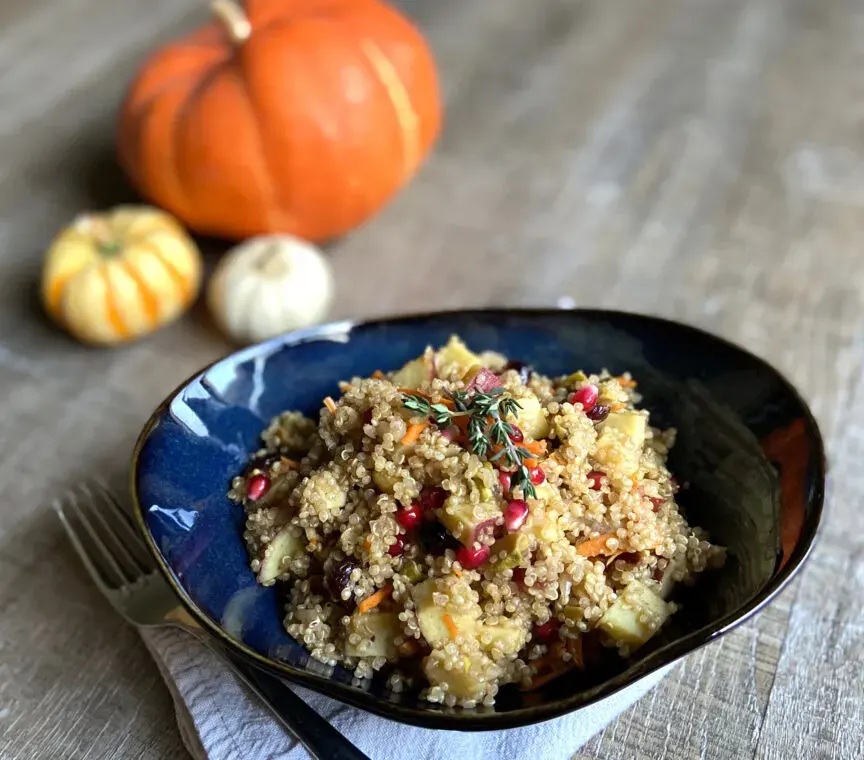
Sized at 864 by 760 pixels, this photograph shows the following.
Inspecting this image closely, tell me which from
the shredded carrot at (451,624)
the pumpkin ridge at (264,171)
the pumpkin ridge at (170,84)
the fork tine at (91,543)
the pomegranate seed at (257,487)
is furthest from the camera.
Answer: the pumpkin ridge at (170,84)

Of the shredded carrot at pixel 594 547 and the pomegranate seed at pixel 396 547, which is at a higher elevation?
the pomegranate seed at pixel 396 547

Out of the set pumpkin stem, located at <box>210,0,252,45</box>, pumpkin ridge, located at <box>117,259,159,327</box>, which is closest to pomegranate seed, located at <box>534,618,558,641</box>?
pumpkin ridge, located at <box>117,259,159,327</box>

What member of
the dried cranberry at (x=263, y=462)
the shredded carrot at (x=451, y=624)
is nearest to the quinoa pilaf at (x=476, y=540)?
the shredded carrot at (x=451, y=624)

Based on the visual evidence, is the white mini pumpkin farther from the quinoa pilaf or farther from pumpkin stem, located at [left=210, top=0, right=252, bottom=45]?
the quinoa pilaf

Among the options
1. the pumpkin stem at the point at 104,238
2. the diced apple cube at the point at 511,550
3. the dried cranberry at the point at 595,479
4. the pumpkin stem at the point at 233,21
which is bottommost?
the dried cranberry at the point at 595,479

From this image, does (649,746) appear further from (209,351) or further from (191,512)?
(209,351)

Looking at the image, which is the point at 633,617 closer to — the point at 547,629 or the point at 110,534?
the point at 547,629

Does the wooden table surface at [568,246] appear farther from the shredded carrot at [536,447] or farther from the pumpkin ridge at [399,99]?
the shredded carrot at [536,447]

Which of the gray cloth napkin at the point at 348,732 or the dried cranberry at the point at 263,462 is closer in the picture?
the gray cloth napkin at the point at 348,732
